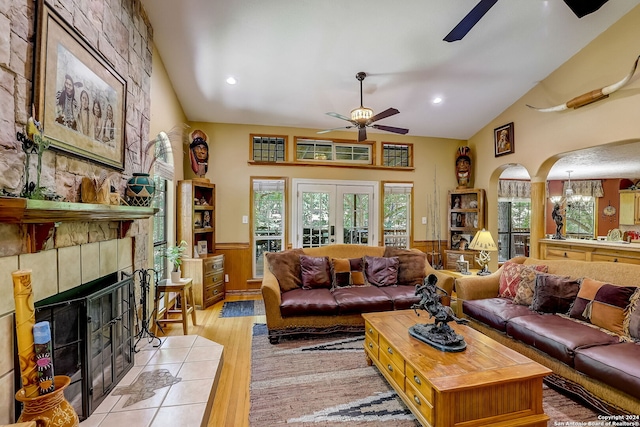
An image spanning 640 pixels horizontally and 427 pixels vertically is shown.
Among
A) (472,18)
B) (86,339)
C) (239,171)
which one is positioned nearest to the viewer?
(86,339)

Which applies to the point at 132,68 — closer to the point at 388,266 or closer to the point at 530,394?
the point at 388,266

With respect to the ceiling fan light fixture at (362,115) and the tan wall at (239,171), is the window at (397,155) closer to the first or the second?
the tan wall at (239,171)

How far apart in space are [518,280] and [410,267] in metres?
1.21

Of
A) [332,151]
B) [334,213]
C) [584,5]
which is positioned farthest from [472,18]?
[334,213]

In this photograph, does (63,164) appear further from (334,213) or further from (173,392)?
(334,213)

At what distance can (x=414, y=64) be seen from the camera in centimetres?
374

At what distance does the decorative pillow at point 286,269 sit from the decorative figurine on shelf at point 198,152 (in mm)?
1923

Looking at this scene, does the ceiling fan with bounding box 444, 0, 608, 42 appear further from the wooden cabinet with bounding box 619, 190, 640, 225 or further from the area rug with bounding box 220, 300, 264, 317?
the wooden cabinet with bounding box 619, 190, 640, 225

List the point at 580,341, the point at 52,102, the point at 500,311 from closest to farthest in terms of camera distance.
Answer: the point at 52,102 < the point at 580,341 < the point at 500,311

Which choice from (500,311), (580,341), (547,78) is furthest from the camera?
(547,78)

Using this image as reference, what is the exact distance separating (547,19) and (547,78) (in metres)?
1.18

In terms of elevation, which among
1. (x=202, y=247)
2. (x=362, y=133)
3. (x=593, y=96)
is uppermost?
(x=593, y=96)

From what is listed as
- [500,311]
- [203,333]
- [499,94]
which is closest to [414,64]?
[499,94]

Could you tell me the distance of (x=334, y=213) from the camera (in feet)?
17.8
